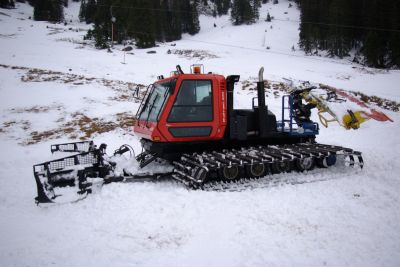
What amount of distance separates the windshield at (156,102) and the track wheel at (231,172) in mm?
2279

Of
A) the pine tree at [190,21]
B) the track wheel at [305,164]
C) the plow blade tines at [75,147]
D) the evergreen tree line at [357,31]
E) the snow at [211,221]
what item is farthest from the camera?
the pine tree at [190,21]

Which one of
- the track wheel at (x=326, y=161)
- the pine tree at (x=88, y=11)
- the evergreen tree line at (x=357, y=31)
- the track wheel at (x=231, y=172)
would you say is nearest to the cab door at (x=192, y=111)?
the track wheel at (x=231, y=172)

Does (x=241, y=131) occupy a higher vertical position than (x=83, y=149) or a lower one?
higher

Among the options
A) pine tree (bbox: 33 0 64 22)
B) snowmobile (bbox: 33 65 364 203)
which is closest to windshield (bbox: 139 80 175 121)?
snowmobile (bbox: 33 65 364 203)

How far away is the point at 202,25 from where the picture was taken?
90750mm

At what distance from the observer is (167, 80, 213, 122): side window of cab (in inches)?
308

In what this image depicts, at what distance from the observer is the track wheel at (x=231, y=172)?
309 inches

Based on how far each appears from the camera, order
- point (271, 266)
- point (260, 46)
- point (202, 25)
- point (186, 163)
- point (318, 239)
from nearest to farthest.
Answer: point (271, 266) < point (318, 239) < point (186, 163) < point (260, 46) < point (202, 25)

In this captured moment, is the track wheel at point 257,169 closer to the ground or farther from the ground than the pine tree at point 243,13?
closer to the ground

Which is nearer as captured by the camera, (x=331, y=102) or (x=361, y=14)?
(x=331, y=102)

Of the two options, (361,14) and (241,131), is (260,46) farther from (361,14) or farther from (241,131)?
(241,131)

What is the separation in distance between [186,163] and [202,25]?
3526 inches

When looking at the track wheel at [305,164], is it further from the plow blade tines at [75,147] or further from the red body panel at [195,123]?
the plow blade tines at [75,147]

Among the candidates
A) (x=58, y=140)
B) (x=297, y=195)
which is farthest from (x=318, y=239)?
(x=58, y=140)
